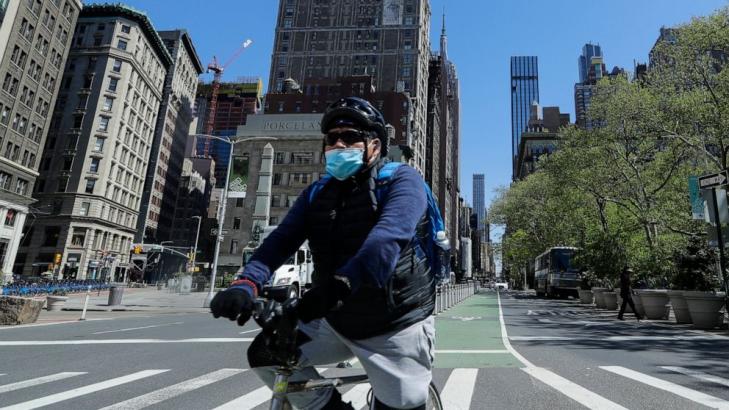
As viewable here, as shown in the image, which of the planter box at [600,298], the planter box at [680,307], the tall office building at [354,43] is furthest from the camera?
the tall office building at [354,43]

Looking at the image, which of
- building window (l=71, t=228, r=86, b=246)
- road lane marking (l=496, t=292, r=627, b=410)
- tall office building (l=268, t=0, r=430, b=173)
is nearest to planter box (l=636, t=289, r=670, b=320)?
road lane marking (l=496, t=292, r=627, b=410)

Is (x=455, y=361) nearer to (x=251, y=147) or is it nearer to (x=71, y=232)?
(x=251, y=147)

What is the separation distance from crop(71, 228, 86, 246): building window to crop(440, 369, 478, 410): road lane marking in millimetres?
Result: 69821

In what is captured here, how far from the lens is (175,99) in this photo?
97.8 m

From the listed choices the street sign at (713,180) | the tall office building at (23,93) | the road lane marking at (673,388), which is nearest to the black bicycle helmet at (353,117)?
the road lane marking at (673,388)

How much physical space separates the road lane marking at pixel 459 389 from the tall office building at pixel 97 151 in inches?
2570

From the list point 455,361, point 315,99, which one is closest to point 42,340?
point 455,361

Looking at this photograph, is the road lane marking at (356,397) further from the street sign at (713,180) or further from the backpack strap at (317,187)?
the street sign at (713,180)

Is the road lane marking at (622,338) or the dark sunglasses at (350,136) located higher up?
the dark sunglasses at (350,136)

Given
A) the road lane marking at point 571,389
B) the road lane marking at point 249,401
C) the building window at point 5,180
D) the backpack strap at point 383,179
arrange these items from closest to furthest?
the backpack strap at point 383,179, the road lane marking at point 249,401, the road lane marking at point 571,389, the building window at point 5,180

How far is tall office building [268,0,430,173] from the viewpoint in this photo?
93.8 metres

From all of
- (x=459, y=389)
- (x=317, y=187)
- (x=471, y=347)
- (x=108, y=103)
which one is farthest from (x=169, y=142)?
(x=317, y=187)

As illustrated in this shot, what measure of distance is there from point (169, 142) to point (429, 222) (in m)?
107

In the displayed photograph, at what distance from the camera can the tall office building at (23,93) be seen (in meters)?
46.1
